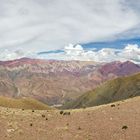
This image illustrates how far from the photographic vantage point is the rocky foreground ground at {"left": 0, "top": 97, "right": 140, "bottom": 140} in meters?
36.4

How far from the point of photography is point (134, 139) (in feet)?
113

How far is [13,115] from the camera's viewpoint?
45656mm

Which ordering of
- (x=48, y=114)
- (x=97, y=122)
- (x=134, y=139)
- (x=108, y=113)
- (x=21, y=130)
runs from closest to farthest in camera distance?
1. (x=134, y=139)
2. (x=21, y=130)
3. (x=97, y=122)
4. (x=108, y=113)
5. (x=48, y=114)

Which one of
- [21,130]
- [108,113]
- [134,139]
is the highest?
[108,113]

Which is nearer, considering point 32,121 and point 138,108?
point 32,121

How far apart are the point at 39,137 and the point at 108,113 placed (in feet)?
40.7

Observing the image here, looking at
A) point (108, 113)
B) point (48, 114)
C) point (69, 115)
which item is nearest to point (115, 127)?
point (108, 113)

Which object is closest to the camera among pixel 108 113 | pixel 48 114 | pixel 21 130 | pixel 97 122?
pixel 21 130

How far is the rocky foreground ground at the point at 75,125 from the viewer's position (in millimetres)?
36406

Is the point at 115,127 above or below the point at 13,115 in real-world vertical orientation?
below

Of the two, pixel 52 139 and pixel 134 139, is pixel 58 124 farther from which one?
pixel 134 139

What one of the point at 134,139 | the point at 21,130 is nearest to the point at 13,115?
the point at 21,130

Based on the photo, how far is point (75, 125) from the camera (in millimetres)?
40688

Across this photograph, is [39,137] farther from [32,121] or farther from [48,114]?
[48,114]
